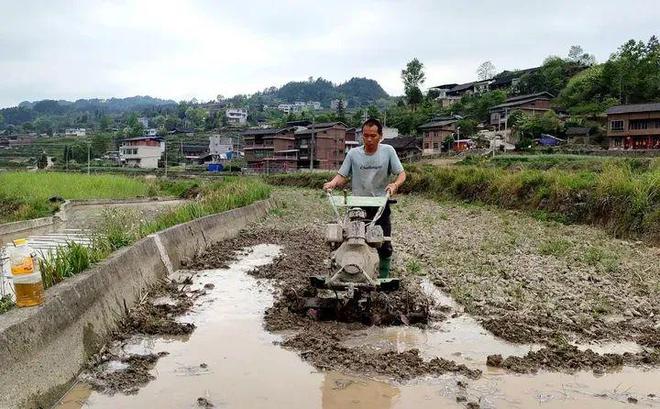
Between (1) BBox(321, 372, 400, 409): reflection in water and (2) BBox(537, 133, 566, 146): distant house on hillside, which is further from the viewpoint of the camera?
(2) BBox(537, 133, 566, 146): distant house on hillside

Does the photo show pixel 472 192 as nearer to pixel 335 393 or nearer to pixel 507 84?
pixel 335 393

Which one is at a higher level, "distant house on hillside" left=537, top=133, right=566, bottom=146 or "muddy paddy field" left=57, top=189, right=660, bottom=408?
"distant house on hillside" left=537, top=133, right=566, bottom=146

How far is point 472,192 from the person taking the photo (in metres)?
25.6

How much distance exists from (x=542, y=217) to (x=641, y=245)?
17.3 feet

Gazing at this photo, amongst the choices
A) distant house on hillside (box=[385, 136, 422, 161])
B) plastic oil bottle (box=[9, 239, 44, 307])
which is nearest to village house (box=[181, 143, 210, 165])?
distant house on hillside (box=[385, 136, 422, 161])

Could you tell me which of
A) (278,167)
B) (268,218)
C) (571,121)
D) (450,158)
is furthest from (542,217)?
(278,167)

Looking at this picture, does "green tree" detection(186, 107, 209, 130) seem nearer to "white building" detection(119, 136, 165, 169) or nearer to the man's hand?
"white building" detection(119, 136, 165, 169)

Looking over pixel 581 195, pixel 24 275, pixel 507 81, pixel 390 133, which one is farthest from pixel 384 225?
pixel 507 81

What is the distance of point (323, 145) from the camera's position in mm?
68062

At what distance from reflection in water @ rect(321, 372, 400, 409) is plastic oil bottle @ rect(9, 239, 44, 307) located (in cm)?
237

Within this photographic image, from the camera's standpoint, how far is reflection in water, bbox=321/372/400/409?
12.8ft

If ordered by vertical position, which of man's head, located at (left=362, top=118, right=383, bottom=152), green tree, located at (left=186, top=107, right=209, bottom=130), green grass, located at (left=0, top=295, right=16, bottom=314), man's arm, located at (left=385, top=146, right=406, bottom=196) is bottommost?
green grass, located at (left=0, top=295, right=16, bottom=314)

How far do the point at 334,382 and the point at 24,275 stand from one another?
255 centimetres

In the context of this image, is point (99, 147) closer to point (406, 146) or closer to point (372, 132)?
point (406, 146)
